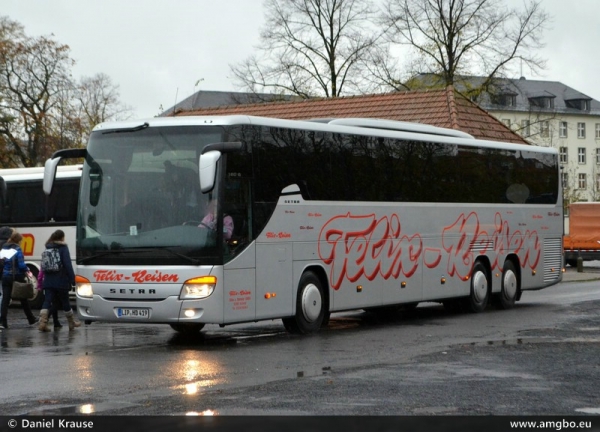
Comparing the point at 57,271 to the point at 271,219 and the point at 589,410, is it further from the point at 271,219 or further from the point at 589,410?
the point at 589,410

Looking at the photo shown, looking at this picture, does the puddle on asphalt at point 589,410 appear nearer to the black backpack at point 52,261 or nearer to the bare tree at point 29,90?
the black backpack at point 52,261

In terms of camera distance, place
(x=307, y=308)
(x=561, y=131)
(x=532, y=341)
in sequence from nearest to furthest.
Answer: (x=532, y=341) < (x=307, y=308) < (x=561, y=131)

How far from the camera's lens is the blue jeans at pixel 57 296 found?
61.3 ft

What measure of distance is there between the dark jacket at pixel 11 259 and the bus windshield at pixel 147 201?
11.1ft

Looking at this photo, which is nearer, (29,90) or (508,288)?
(508,288)

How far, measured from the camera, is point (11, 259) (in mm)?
19516

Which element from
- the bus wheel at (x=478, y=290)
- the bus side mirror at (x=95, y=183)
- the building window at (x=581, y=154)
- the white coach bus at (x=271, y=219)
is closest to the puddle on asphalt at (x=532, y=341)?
the white coach bus at (x=271, y=219)

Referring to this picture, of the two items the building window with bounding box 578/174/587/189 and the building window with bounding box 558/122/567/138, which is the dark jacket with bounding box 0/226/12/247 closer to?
the building window with bounding box 578/174/587/189

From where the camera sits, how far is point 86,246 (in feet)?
53.7

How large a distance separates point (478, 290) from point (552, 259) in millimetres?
3643

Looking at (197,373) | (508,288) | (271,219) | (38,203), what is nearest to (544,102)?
(38,203)

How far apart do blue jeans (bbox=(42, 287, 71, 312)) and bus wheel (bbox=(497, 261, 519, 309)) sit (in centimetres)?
953

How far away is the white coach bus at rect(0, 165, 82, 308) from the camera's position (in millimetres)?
26391

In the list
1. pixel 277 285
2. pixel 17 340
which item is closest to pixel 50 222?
pixel 17 340
